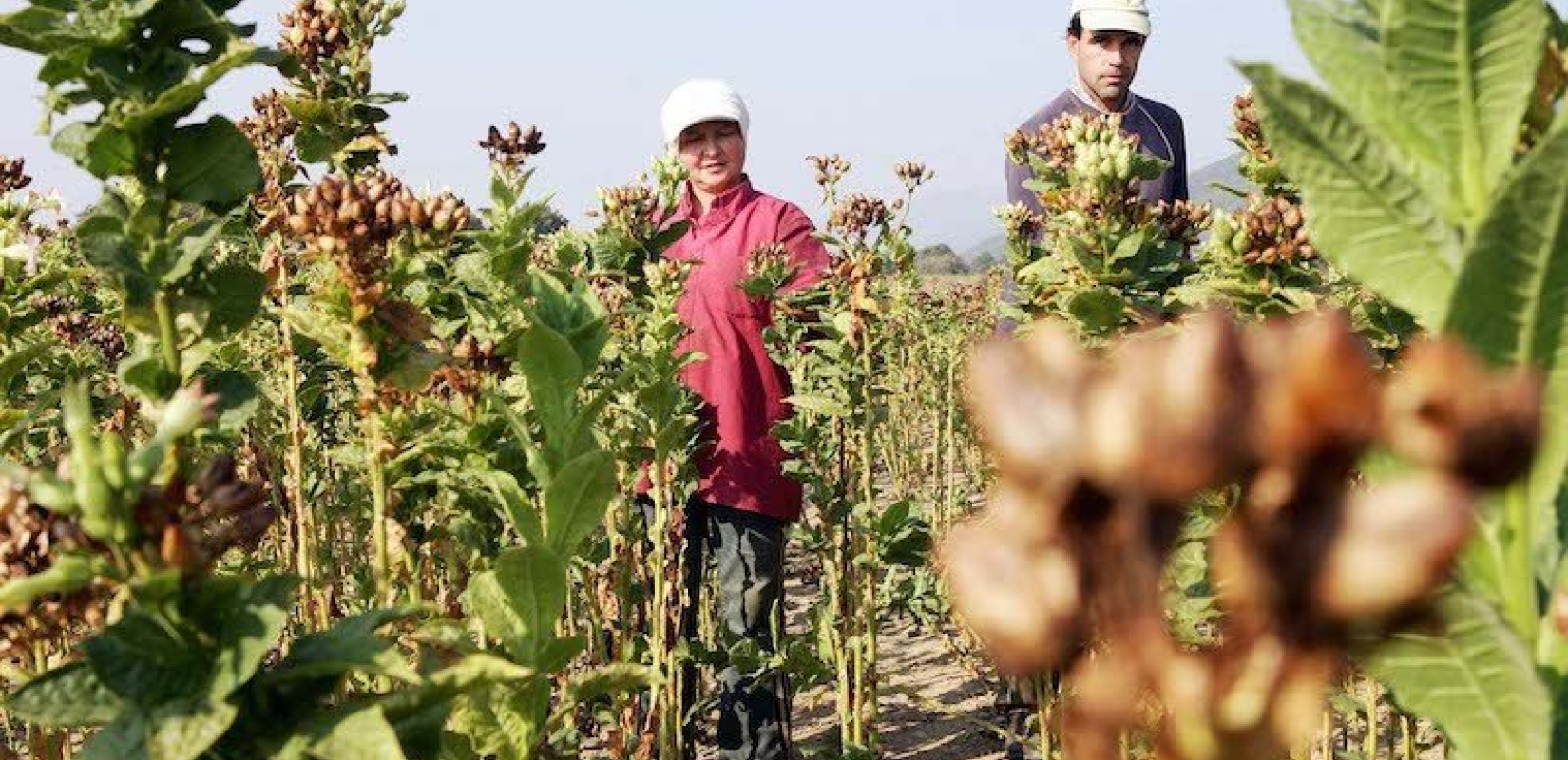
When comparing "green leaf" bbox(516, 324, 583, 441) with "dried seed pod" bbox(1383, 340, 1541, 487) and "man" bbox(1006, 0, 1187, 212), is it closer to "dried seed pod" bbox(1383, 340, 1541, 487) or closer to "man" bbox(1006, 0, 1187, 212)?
"dried seed pod" bbox(1383, 340, 1541, 487)

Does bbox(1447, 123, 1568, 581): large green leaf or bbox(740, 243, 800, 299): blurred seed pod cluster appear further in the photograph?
bbox(740, 243, 800, 299): blurred seed pod cluster

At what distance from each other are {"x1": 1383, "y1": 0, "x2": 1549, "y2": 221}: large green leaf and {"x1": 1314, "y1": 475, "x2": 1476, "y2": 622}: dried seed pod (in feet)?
1.34

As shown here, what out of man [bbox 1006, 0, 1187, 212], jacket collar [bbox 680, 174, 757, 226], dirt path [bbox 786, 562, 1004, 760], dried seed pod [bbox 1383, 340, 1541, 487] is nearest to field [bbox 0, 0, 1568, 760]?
dried seed pod [bbox 1383, 340, 1541, 487]

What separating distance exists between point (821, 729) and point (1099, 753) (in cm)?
557

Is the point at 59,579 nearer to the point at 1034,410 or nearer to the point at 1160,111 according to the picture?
the point at 1034,410

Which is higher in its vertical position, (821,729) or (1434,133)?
(1434,133)

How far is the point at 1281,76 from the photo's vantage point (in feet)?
2.40

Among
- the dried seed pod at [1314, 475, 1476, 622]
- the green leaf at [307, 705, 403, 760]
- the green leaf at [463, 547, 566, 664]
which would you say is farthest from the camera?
the green leaf at [463, 547, 566, 664]

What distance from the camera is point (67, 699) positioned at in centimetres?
124

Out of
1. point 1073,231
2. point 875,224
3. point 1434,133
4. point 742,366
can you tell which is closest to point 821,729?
point 742,366

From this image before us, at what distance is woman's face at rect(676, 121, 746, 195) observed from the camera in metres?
4.75

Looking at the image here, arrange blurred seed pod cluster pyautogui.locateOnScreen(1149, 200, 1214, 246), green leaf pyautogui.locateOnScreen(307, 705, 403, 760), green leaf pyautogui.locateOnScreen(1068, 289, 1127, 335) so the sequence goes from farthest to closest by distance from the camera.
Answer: blurred seed pod cluster pyautogui.locateOnScreen(1149, 200, 1214, 246)
green leaf pyautogui.locateOnScreen(1068, 289, 1127, 335)
green leaf pyautogui.locateOnScreen(307, 705, 403, 760)

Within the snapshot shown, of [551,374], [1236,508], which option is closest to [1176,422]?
[1236,508]

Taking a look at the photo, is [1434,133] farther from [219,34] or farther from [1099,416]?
[219,34]
